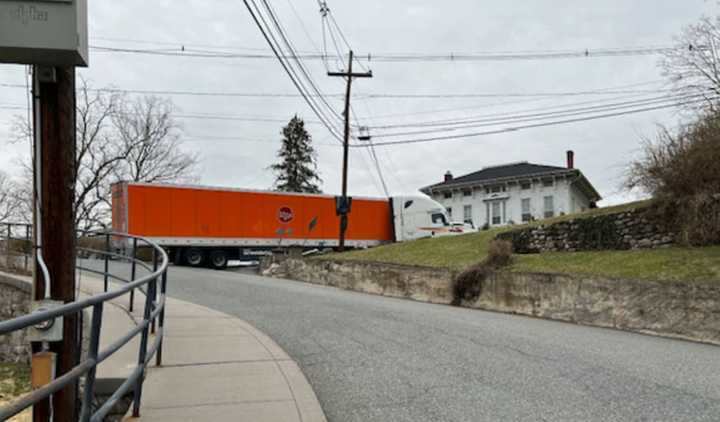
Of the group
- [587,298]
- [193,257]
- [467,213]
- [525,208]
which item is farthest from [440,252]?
[467,213]

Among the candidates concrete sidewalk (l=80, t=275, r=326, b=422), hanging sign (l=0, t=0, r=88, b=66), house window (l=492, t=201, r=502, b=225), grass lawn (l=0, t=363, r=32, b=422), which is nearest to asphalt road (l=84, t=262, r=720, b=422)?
concrete sidewalk (l=80, t=275, r=326, b=422)

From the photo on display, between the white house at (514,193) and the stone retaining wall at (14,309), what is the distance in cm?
3510

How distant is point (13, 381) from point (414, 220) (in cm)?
2342

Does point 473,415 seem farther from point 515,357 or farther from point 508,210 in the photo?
point 508,210

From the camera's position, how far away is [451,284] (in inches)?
639

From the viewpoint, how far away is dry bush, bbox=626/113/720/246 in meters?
13.9

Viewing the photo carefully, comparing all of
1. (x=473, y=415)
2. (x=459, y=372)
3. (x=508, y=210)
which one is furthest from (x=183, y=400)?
(x=508, y=210)

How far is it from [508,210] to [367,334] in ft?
133

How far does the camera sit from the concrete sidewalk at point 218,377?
4.96 metres

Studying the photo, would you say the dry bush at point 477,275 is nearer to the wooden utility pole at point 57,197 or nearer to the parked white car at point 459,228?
the wooden utility pole at point 57,197

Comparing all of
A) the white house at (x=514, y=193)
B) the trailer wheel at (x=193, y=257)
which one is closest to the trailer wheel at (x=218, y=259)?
the trailer wheel at (x=193, y=257)

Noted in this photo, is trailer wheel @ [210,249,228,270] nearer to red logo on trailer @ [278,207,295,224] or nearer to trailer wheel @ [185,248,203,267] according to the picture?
trailer wheel @ [185,248,203,267]

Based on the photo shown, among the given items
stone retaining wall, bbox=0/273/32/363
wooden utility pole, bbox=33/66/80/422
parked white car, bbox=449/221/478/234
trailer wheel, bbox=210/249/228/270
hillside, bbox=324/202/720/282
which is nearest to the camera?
wooden utility pole, bbox=33/66/80/422

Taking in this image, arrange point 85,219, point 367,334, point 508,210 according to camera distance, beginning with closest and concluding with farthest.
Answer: point 367,334
point 508,210
point 85,219
